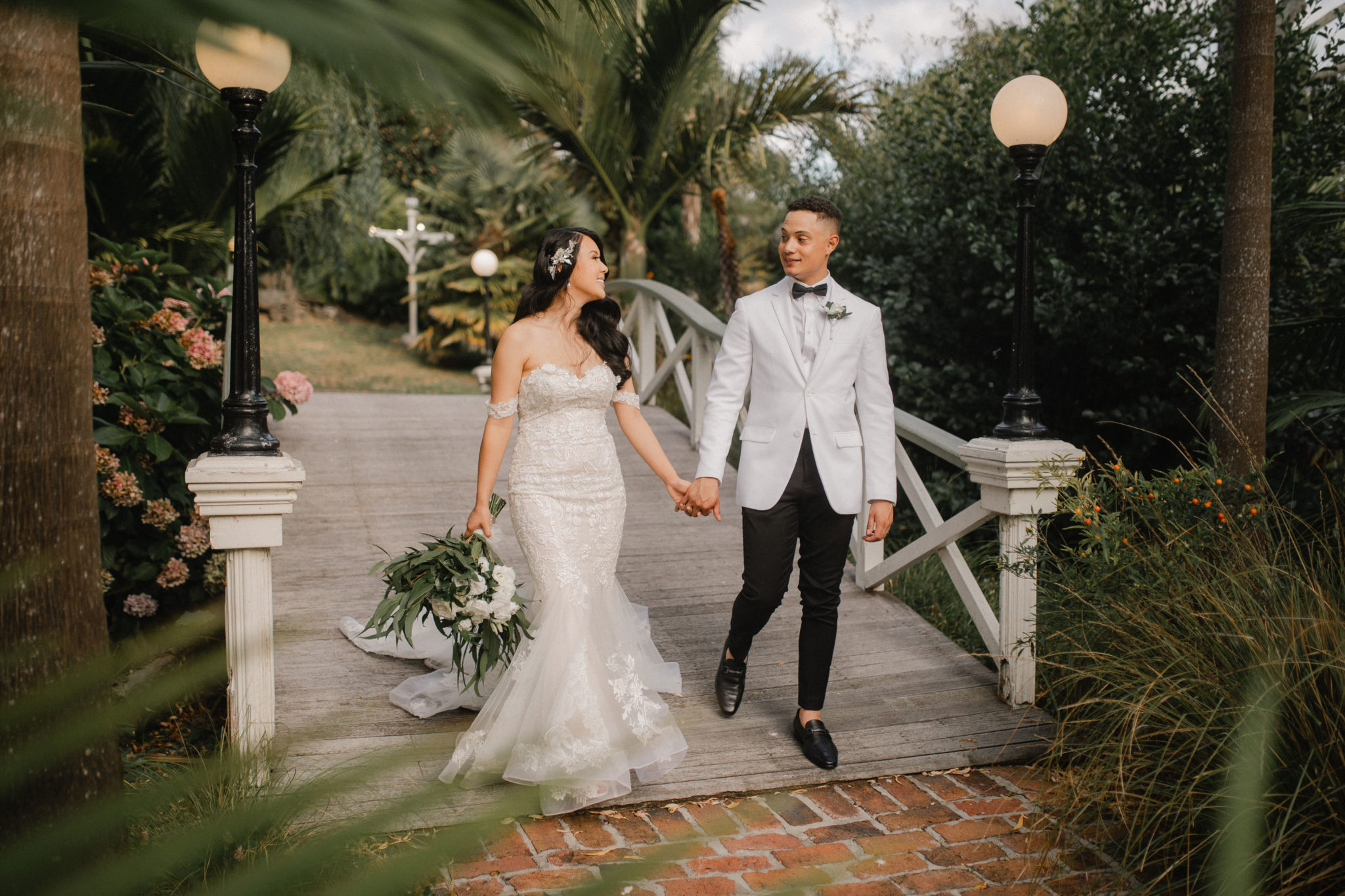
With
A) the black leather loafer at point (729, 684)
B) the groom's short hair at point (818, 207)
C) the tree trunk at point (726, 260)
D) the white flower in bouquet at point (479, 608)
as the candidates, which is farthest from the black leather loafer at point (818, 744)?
the tree trunk at point (726, 260)

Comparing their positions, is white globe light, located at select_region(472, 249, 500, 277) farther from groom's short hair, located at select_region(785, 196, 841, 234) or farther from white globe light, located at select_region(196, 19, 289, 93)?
white globe light, located at select_region(196, 19, 289, 93)

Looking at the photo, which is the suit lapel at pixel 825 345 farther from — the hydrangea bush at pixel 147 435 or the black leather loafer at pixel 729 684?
the hydrangea bush at pixel 147 435

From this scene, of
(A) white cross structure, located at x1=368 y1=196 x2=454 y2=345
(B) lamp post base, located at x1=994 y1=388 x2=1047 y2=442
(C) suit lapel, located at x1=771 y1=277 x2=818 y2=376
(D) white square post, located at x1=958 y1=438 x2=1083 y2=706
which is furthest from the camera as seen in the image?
(A) white cross structure, located at x1=368 y1=196 x2=454 y2=345

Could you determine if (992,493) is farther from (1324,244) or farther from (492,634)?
(1324,244)

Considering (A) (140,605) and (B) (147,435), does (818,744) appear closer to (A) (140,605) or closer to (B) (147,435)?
(A) (140,605)

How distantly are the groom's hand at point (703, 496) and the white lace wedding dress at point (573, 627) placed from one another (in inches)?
11.3

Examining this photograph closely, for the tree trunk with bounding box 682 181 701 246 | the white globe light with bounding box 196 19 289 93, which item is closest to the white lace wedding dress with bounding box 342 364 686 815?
the white globe light with bounding box 196 19 289 93

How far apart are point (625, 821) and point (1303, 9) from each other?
7.09 meters

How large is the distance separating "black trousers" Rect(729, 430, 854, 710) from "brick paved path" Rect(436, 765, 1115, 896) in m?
0.46

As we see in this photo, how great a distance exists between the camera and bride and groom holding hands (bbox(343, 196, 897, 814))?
3.63 m

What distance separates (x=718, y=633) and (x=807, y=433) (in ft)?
5.17

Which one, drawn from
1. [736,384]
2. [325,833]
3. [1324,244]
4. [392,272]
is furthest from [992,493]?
[392,272]

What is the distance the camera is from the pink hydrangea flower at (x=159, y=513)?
4859 millimetres

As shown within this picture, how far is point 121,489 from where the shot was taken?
183 inches
